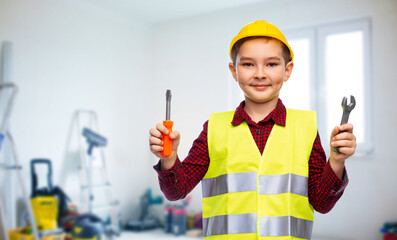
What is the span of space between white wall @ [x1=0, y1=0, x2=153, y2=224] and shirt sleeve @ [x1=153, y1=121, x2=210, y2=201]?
2579 millimetres

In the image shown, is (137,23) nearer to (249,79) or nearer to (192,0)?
(192,0)

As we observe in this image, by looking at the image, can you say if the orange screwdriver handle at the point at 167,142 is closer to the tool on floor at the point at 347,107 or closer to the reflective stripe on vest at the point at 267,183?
the reflective stripe on vest at the point at 267,183

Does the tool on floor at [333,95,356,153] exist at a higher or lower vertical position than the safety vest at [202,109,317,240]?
higher

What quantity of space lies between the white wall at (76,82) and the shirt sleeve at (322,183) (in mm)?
2790

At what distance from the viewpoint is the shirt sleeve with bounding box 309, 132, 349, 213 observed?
0.78 m

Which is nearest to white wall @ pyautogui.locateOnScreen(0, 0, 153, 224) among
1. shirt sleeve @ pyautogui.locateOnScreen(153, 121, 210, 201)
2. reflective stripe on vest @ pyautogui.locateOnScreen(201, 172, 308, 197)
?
shirt sleeve @ pyautogui.locateOnScreen(153, 121, 210, 201)

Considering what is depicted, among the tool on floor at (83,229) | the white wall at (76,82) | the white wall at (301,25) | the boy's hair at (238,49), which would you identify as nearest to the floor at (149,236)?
the white wall at (76,82)

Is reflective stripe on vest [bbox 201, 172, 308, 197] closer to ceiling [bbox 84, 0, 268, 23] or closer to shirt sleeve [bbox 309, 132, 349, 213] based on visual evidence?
shirt sleeve [bbox 309, 132, 349, 213]

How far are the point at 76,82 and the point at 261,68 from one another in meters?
3.12

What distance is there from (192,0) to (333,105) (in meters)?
1.81

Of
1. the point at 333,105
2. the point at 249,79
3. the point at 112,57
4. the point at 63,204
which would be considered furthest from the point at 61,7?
the point at 249,79

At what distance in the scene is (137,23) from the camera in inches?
175

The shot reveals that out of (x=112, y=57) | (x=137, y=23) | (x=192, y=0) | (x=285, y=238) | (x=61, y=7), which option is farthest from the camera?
(x=137, y=23)

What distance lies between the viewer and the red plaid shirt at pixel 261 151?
Result: 82cm
